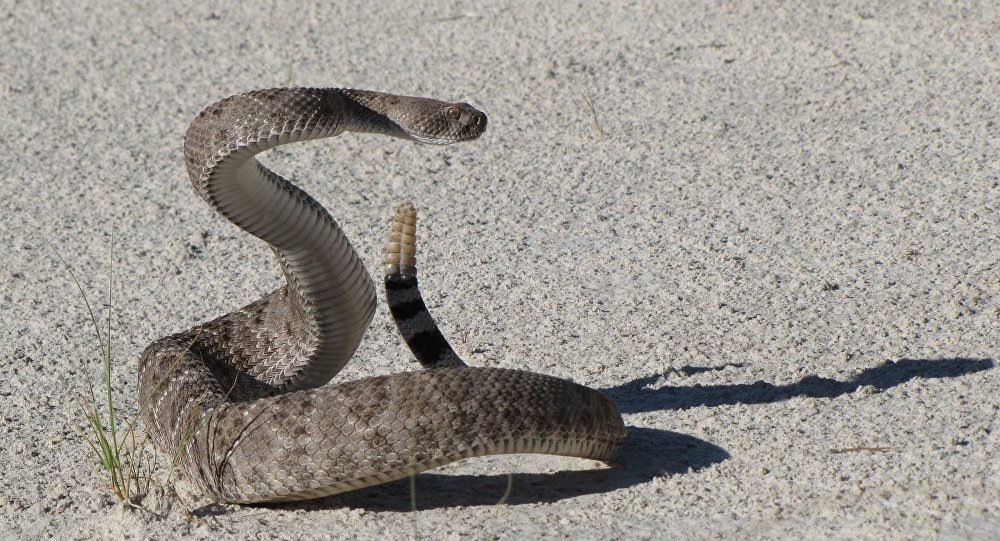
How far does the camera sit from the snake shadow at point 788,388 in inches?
178

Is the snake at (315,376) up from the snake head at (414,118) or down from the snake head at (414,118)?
down

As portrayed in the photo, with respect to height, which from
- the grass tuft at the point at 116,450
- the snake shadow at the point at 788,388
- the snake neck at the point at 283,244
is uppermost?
the snake neck at the point at 283,244

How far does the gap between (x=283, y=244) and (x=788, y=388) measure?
6.15 feet

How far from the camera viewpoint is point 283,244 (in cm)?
457

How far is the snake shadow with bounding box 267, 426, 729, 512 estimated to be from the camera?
13.5ft

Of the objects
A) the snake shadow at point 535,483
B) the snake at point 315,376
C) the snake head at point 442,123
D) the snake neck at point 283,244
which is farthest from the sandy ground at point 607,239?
the snake head at point 442,123

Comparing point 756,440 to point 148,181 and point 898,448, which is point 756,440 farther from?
point 148,181

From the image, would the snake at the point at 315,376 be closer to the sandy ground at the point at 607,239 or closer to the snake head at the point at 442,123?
the snake head at the point at 442,123

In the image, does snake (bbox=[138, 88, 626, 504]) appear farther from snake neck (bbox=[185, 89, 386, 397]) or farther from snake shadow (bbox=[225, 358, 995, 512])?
snake shadow (bbox=[225, 358, 995, 512])

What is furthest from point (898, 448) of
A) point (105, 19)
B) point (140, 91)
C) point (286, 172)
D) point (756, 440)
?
point (105, 19)

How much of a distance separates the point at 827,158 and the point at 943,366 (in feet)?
7.04

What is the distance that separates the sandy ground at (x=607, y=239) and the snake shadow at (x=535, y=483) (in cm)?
1

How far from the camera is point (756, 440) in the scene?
4273 millimetres

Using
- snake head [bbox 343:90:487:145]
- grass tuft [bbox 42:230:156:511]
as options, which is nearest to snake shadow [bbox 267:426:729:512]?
grass tuft [bbox 42:230:156:511]
